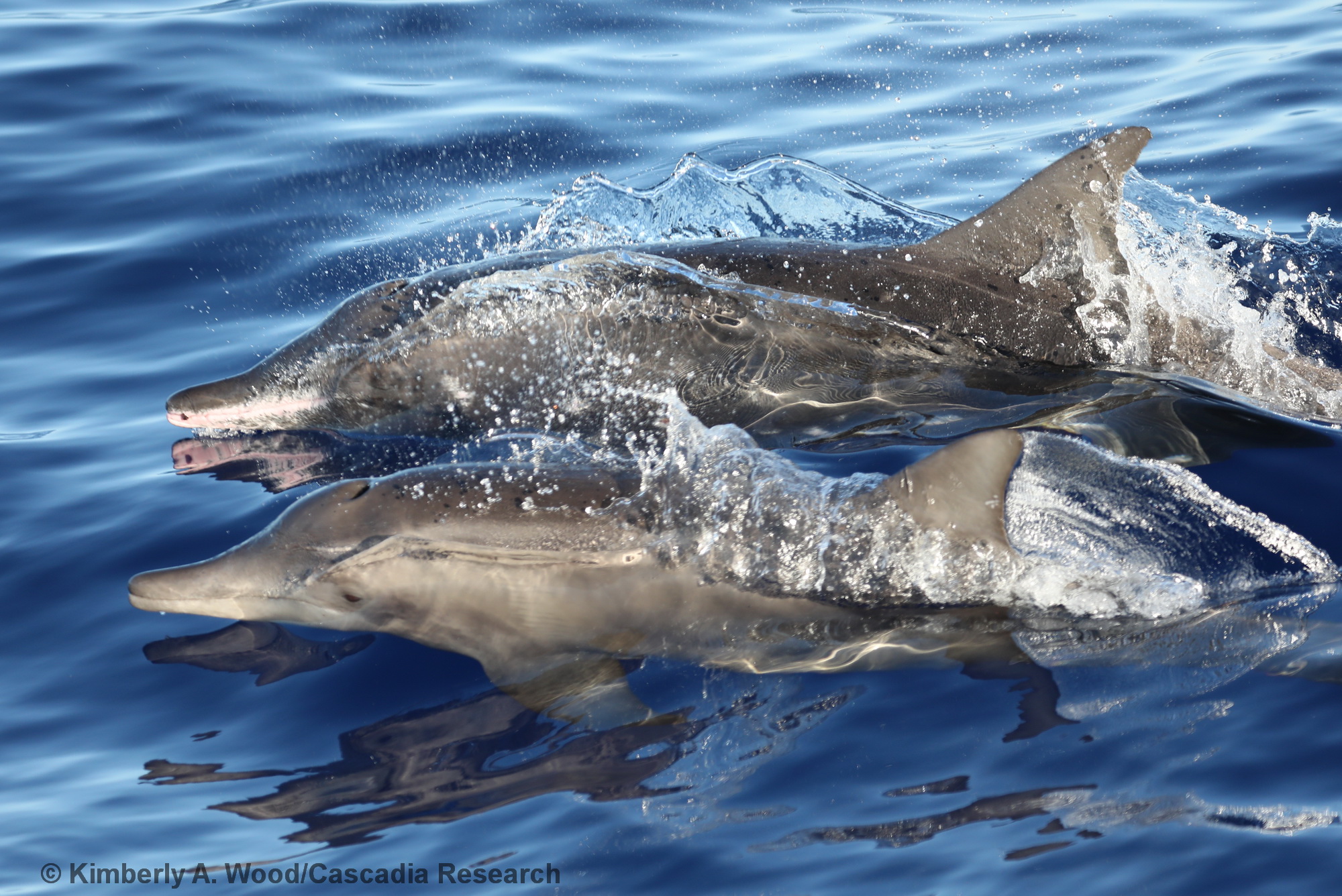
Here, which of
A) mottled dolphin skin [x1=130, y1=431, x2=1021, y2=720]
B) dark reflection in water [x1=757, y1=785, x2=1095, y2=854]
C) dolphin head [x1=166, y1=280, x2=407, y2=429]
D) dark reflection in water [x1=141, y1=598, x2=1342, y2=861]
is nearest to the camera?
dark reflection in water [x1=757, y1=785, x2=1095, y2=854]

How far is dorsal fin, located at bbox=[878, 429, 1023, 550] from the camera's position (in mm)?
4789

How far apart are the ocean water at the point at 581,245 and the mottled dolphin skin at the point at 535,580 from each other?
5.5 inches

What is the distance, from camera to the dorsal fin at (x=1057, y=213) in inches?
282

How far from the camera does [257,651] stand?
18.8ft

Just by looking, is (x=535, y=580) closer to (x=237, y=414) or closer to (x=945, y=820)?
(x=945, y=820)

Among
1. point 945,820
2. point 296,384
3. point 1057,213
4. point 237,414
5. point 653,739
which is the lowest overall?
point 945,820

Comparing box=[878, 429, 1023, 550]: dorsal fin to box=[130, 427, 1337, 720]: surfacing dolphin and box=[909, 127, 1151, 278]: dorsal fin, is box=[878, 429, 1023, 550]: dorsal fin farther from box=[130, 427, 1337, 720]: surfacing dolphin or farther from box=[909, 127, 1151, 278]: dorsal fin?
box=[909, 127, 1151, 278]: dorsal fin

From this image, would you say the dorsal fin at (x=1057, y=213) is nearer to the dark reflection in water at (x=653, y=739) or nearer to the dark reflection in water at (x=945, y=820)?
the dark reflection in water at (x=653, y=739)

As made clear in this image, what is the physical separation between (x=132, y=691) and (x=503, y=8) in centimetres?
1296

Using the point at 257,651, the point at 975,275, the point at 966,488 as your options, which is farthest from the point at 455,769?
the point at 975,275

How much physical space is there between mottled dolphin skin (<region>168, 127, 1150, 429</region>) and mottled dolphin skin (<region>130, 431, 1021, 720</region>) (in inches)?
95.9

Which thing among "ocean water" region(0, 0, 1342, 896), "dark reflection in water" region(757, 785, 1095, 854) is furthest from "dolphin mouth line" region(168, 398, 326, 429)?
"dark reflection in water" region(757, 785, 1095, 854)

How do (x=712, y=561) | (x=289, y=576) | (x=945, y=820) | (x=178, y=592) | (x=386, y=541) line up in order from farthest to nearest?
(x=178, y=592), (x=289, y=576), (x=386, y=541), (x=712, y=561), (x=945, y=820)

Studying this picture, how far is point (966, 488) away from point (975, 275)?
2.92 metres
